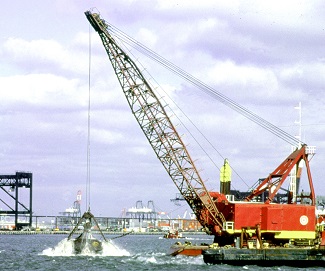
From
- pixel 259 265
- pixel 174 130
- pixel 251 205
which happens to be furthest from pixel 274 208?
pixel 174 130

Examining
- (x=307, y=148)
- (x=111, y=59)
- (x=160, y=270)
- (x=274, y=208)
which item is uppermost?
(x=111, y=59)

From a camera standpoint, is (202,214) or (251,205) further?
(202,214)

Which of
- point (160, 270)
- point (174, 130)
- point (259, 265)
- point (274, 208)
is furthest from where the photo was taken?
point (174, 130)

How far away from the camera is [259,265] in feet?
233

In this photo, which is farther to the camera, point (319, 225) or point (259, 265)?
point (319, 225)

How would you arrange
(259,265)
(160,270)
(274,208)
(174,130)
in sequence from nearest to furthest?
(160,270) < (259,265) < (274,208) < (174,130)

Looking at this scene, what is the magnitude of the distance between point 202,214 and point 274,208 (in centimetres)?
1004

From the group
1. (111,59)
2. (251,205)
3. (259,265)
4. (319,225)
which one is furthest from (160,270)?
(111,59)

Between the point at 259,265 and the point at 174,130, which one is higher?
the point at 174,130

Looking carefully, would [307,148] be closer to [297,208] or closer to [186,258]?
[297,208]

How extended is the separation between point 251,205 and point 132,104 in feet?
53.7

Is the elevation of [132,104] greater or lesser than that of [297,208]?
greater

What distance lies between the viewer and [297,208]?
3083 inches

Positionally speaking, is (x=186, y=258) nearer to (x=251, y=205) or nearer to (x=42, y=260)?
(x=251, y=205)
